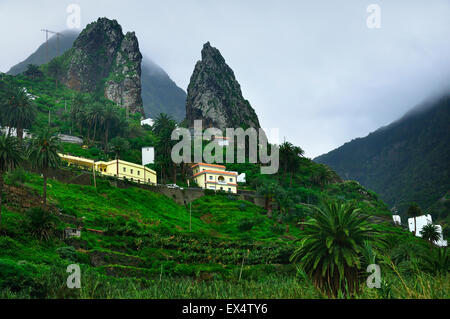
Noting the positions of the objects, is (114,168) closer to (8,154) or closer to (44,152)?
(44,152)

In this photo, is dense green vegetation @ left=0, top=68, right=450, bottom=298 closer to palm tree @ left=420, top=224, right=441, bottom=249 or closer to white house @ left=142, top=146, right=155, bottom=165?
palm tree @ left=420, top=224, right=441, bottom=249

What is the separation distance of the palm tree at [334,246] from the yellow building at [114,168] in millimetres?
65954

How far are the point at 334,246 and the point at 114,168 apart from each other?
243 feet

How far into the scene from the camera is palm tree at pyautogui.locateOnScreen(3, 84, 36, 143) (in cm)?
10725

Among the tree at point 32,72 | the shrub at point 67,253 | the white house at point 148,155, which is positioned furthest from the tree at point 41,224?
the tree at point 32,72

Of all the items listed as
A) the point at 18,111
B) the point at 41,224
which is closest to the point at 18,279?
the point at 41,224

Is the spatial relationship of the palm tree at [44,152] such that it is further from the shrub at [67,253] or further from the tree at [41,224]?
the shrub at [67,253]

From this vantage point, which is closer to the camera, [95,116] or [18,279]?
[18,279]

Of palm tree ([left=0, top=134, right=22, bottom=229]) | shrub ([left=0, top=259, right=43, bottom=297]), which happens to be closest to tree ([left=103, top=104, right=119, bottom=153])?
palm tree ([left=0, top=134, right=22, bottom=229])

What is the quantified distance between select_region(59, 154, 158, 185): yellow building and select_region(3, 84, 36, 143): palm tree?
2059cm

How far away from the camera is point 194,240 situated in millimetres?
64688

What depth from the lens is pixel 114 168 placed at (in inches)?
3863

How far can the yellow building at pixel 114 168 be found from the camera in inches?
3787
